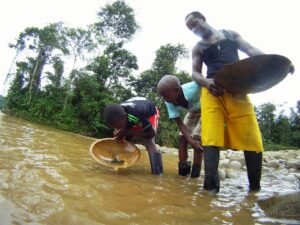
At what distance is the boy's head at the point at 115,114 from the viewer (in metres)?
2.88

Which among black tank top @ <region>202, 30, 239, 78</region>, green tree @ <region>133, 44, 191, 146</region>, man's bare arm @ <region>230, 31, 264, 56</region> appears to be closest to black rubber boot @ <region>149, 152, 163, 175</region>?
black tank top @ <region>202, 30, 239, 78</region>

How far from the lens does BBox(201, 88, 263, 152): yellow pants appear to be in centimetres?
226

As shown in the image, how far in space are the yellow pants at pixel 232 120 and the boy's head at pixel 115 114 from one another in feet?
3.08

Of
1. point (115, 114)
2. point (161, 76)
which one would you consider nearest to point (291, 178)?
point (115, 114)

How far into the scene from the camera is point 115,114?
9.48ft

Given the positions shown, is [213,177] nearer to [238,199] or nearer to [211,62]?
[238,199]

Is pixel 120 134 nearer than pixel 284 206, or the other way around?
pixel 284 206

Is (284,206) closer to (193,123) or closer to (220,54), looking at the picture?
(220,54)

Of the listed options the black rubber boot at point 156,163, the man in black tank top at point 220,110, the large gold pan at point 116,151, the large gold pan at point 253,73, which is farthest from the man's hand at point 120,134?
the large gold pan at point 253,73

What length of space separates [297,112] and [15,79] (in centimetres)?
2992

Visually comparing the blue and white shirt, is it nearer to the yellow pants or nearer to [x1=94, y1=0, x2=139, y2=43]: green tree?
the yellow pants

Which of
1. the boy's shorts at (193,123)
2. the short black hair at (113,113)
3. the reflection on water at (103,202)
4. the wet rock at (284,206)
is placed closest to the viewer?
the reflection on water at (103,202)

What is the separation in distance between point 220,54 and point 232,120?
598 mm

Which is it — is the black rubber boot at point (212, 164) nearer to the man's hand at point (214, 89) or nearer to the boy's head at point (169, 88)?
the man's hand at point (214, 89)
